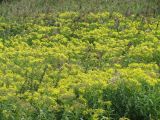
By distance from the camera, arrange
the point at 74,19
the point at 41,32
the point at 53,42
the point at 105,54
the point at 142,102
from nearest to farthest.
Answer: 1. the point at 142,102
2. the point at 105,54
3. the point at 53,42
4. the point at 41,32
5. the point at 74,19

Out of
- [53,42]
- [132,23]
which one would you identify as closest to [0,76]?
[53,42]

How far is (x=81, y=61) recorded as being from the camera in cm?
838

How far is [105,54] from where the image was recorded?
845 cm

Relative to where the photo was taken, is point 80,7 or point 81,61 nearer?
point 81,61

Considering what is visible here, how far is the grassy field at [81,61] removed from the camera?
19.8ft

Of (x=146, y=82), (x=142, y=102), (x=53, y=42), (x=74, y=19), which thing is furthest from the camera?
(x=74, y=19)

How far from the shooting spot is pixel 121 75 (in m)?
6.72

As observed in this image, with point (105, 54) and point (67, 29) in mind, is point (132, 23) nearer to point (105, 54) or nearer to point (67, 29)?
point (67, 29)

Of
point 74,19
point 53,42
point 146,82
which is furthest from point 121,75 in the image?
point 74,19

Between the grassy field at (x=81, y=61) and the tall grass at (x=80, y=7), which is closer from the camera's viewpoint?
the grassy field at (x=81, y=61)

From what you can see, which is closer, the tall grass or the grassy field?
the grassy field

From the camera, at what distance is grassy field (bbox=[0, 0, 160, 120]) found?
6027mm

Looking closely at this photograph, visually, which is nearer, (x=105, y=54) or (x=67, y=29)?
(x=105, y=54)

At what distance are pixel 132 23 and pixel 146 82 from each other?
457cm
